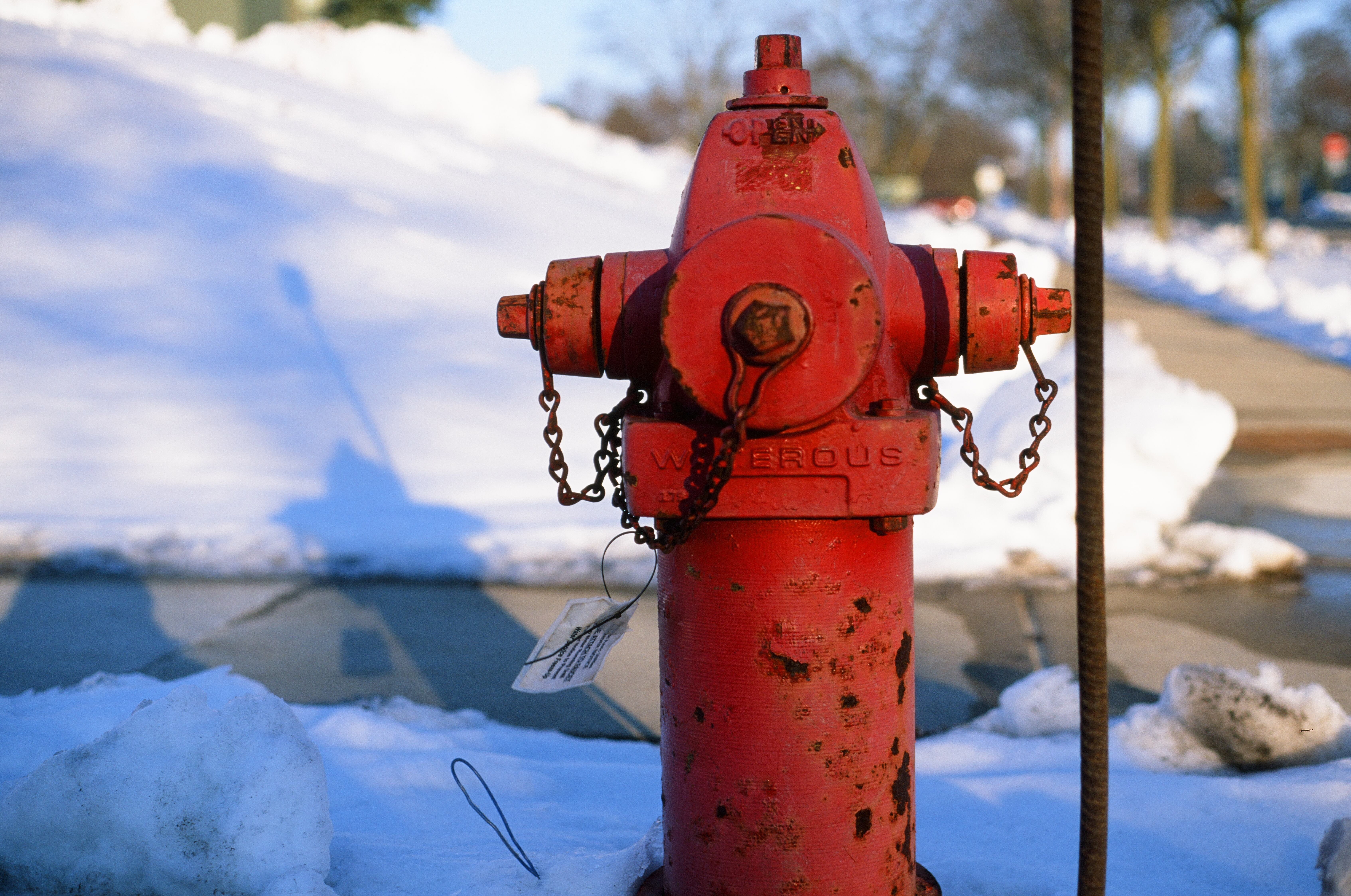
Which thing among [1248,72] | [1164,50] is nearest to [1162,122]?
[1164,50]

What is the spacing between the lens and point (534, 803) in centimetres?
234

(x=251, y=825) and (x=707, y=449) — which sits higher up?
(x=707, y=449)

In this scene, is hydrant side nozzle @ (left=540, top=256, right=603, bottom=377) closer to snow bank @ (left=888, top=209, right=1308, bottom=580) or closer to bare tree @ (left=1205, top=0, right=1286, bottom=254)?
snow bank @ (left=888, top=209, right=1308, bottom=580)

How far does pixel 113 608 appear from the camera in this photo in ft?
11.9

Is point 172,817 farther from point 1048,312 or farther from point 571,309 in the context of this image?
point 1048,312

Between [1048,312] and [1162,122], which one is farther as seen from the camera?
[1162,122]

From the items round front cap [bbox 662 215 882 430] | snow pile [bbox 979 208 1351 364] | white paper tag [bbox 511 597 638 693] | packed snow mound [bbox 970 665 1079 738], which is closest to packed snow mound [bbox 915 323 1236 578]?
packed snow mound [bbox 970 665 1079 738]

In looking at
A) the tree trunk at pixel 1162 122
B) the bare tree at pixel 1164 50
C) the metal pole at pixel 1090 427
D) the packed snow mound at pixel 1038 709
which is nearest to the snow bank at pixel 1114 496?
the packed snow mound at pixel 1038 709

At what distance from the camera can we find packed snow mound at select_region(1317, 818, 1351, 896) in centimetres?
171

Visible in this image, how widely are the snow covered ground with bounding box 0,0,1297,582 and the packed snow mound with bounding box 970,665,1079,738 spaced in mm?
1230

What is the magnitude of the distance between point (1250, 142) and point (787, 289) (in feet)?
55.1

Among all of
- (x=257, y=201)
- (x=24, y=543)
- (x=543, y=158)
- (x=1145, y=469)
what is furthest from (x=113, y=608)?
(x=543, y=158)

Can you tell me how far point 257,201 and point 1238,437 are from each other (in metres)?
5.58

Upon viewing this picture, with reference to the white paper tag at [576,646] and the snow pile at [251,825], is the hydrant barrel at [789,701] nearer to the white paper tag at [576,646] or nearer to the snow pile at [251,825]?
the white paper tag at [576,646]
